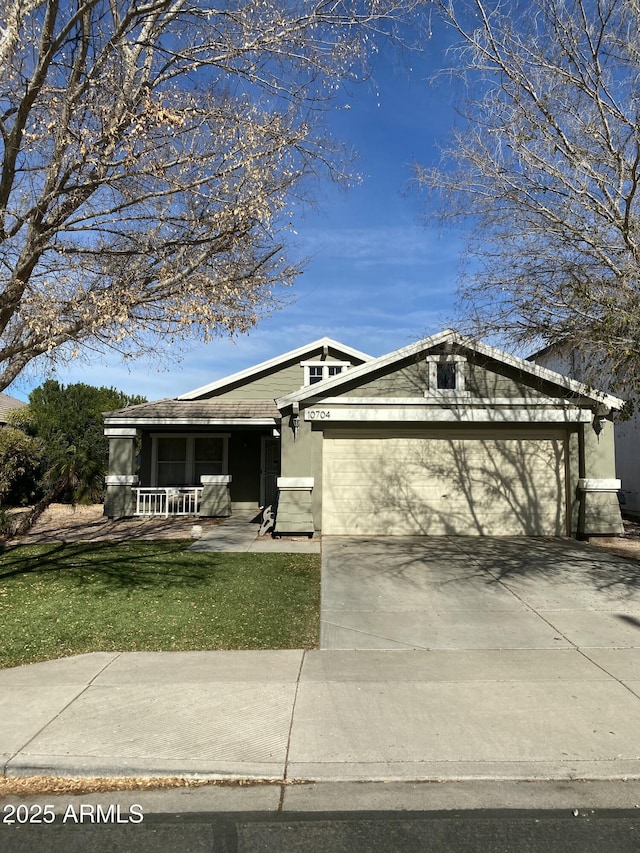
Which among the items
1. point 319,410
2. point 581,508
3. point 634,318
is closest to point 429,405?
point 319,410

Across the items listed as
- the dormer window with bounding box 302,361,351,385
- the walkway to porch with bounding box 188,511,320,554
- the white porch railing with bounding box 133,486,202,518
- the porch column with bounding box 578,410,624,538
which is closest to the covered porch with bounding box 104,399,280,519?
the white porch railing with bounding box 133,486,202,518

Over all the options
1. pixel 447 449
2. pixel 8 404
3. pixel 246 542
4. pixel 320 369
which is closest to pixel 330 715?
pixel 246 542

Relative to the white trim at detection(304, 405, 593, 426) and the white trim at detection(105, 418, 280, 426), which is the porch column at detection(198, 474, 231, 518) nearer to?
the white trim at detection(105, 418, 280, 426)

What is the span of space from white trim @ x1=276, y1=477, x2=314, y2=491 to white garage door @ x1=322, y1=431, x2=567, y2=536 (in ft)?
1.62

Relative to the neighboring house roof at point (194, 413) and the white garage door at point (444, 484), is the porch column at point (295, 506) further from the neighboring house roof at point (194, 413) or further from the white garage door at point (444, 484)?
the neighboring house roof at point (194, 413)

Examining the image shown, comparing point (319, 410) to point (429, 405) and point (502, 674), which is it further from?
point (502, 674)

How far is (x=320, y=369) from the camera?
18.7 m

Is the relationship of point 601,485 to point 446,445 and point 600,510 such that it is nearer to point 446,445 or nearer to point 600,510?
point 600,510

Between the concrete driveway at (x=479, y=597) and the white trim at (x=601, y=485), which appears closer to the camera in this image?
the concrete driveway at (x=479, y=597)

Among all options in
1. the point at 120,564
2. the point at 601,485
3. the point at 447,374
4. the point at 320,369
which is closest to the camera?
the point at 120,564

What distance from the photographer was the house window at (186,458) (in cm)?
1838

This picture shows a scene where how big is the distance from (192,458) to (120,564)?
8.22 m

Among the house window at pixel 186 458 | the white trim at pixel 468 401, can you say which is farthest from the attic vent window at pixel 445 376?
the house window at pixel 186 458

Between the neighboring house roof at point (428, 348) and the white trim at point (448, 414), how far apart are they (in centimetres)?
41
